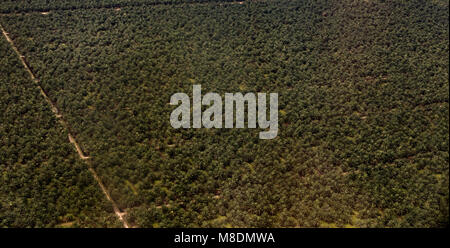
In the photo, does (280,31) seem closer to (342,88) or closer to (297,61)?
(297,61)

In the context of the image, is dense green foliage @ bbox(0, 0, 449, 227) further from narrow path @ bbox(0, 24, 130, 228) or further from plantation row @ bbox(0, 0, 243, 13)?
plantation row @ bbox(0, 0, 243, 13)

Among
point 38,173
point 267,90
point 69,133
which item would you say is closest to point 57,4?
point 69,133

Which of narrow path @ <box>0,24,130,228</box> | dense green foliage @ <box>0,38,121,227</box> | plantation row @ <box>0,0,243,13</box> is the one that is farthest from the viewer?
plantation row @ <box>0,0,243,13</box>

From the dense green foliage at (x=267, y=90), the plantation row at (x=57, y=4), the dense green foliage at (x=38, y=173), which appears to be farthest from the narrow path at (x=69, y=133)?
the plantation row at (x=57, y=4)

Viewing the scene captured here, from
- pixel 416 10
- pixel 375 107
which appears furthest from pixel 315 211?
pixel 416 10

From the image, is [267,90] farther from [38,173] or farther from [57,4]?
[57,4]

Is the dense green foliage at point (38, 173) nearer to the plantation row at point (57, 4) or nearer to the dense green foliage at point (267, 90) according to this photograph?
the dense green foliage at point (267, 90)

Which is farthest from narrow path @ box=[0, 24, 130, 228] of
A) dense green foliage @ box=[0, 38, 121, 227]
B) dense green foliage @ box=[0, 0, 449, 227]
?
dense green foliage @ box=[0, 0, 449, 227]

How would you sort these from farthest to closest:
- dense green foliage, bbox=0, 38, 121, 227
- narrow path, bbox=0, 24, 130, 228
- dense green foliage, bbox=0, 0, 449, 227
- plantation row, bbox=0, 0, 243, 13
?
plantation row, bbox=0, 0, 243, 13 < dense green foliage, bbox=0, 0, 449, 227 < dense green foliage, bbox=0, 38, 121, 227 < narrow path, bbox=0, 24, 130, 228
